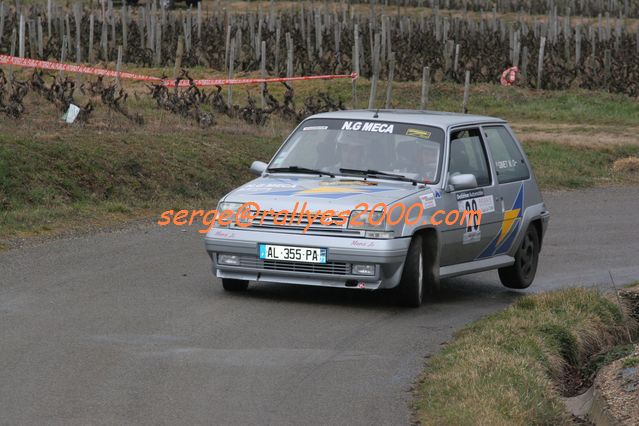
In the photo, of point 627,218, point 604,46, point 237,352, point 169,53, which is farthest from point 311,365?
point 604,46

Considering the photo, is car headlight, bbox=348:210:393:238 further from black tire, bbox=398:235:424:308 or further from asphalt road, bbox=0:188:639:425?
asphalt road, bbox=0:188:639:425

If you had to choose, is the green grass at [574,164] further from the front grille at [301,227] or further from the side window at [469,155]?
the front grille at [301,227]

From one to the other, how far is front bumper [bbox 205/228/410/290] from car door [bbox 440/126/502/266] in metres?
0.89

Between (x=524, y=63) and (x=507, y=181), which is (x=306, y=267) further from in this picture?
(x=524, y=63)

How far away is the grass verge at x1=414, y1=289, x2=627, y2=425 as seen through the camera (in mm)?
7660

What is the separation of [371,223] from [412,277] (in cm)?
64

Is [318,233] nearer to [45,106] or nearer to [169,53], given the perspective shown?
[45,106]

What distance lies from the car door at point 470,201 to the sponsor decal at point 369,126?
0.59 meters

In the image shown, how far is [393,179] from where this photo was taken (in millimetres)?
11906

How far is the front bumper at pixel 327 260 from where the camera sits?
35.8 ft

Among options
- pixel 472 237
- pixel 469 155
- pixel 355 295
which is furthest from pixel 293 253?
pixel 469 155

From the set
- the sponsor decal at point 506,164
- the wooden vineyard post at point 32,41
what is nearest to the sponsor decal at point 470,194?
the sponsor decal at point 506,164

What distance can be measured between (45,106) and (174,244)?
9.70 m

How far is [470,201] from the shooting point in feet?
40.1
